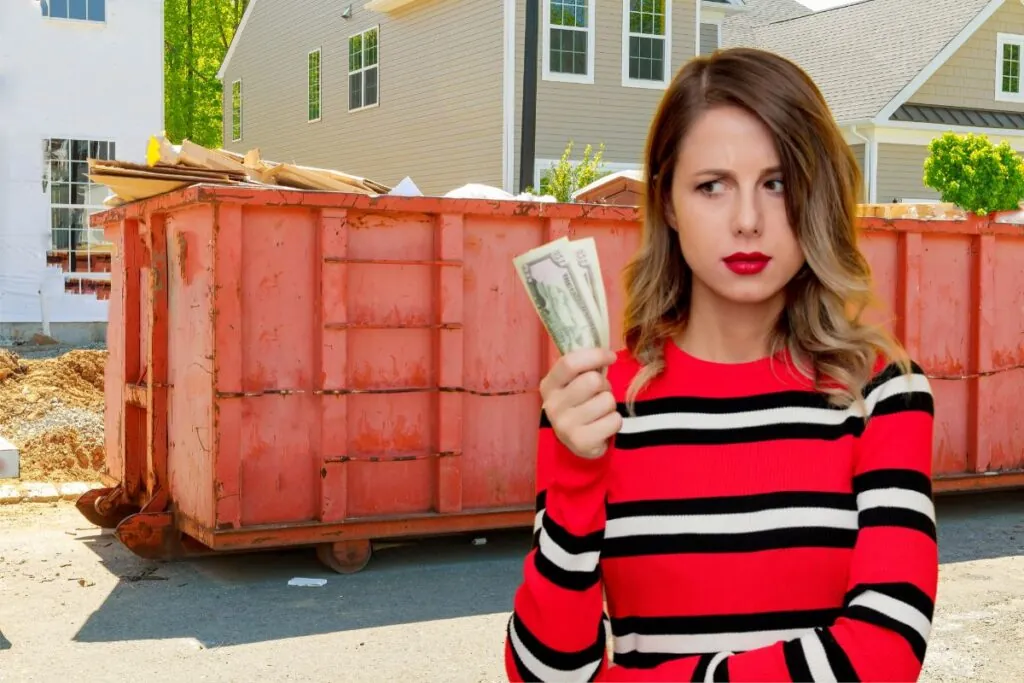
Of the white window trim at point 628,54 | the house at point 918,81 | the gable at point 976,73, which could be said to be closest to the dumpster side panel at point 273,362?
the white window trim at point 628,54

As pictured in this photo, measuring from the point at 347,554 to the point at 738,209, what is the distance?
5.53 meters

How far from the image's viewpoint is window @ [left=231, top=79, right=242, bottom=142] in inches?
1249

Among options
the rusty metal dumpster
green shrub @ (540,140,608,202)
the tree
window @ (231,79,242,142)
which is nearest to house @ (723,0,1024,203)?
green shrub @ (540,140,608,202)

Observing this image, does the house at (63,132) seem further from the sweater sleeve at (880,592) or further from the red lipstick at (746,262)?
the sweater sleeve at (880,592)

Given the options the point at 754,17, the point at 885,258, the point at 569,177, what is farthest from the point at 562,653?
the point at 754,17

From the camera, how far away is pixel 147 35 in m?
19.3

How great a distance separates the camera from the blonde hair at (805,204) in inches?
72.2

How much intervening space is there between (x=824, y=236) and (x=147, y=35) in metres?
18.9

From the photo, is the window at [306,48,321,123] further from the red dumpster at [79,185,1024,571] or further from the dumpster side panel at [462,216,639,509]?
the dumpster side panel at [462,216,639,509]

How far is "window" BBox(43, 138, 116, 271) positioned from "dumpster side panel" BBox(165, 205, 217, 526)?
475 inches

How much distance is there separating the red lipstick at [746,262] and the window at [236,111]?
30999 millimetres

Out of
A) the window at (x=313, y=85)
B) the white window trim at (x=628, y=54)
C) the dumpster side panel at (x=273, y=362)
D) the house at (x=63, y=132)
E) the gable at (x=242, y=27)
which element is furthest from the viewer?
the gable at (x=242, y=27)

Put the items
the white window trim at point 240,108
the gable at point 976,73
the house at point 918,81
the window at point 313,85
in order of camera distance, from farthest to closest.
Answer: the white window trim at point 240,108, the window at point 313,85, the gable at point 976,73, the house at point 918,81

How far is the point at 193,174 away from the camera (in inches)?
288
